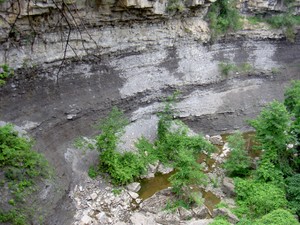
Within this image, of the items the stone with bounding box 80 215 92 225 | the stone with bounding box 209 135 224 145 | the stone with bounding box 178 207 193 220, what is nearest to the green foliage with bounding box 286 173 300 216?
the stone with bounding box 178 207 193 220

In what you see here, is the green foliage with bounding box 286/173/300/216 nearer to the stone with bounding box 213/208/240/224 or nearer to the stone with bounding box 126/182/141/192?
the stone with bounding box 213/208/240/224

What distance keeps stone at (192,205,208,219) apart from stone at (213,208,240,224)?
0.35 metres

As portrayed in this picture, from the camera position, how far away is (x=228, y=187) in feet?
42.5

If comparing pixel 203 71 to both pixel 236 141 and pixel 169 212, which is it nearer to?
pixel 236 141

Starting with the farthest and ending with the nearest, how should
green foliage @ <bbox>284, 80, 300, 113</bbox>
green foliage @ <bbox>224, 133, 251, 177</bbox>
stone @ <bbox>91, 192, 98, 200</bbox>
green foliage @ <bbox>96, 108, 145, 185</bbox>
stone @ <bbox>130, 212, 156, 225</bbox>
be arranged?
1. green foliage @ <bbox>284, 80, 300, 113</bbox>
2. green foliage @ <bbox>224, 133, 251, 177</bbox>
3. green foliage @ <bbox>96, 108, 145, 185</bbox>
4. stone @ <bbox>91, 192, 98, 200</bbox>
5. stone @ <bbox>130, 212, 156, 225</bbox>

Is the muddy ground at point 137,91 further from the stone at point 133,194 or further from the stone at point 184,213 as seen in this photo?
the stone at point 184,213

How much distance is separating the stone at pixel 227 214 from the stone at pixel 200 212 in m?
0.35

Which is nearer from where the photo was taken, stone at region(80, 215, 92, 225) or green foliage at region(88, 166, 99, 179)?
stone at region(80, 215, 92, 225)

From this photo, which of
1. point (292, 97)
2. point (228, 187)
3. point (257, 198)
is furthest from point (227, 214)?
point (292, 97)

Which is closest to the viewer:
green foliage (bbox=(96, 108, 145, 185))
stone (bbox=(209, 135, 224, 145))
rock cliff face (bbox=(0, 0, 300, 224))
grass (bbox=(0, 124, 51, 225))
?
grass (bbox=(0, 124, 51, 225))

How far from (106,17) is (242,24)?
8.08 m

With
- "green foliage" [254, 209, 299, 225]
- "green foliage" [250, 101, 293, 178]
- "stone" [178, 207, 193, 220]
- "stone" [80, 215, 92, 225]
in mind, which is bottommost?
"stone" [80, 215, 92, 225]

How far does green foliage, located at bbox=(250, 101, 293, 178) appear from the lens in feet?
41.0

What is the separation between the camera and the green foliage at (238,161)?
13461 mm
